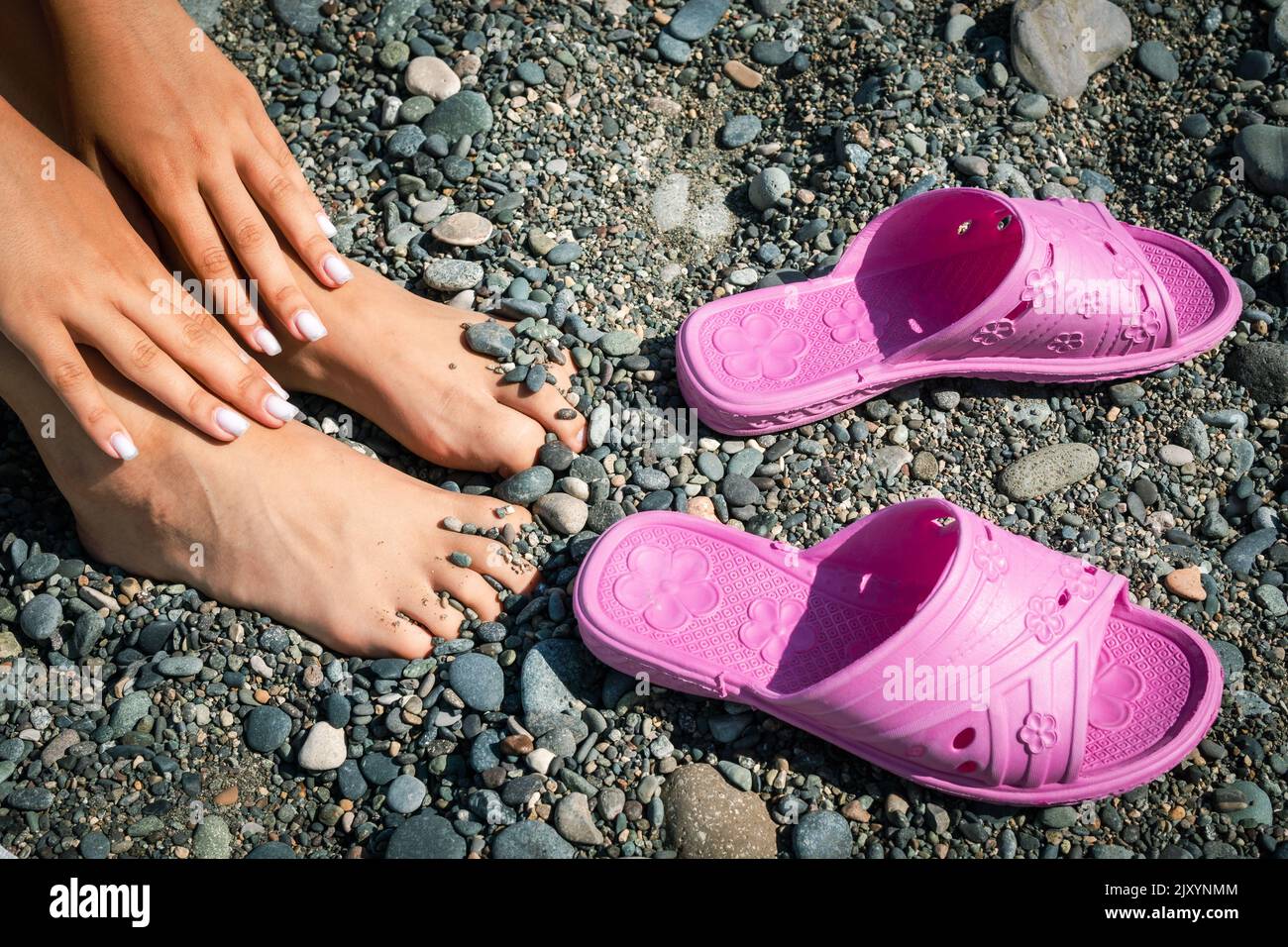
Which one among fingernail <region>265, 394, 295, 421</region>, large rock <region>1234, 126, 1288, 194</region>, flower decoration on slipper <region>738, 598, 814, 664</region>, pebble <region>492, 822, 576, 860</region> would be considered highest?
large rock <region>1234, 126, 1288, 194</region>

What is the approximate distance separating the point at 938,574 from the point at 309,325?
1494mm

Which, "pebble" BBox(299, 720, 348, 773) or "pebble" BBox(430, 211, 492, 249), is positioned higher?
"pebble" BBox(430, 211, 492, 249)

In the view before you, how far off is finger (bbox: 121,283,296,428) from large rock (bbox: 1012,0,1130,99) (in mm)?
2287

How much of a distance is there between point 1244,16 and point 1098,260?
4.26 feet

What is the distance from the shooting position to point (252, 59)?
10.2 ft

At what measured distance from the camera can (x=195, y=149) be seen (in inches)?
87.4

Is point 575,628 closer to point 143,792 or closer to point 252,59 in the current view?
point 143,792

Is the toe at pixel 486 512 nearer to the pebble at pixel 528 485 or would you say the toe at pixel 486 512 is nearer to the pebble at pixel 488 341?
the pebble at pixel 528 485

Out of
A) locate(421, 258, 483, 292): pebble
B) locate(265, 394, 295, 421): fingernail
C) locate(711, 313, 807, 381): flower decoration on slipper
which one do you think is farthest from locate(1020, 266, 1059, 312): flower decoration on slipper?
locate(265, 394, 295, 421): fingernail

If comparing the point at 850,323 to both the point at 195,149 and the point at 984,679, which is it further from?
the point at 195,149

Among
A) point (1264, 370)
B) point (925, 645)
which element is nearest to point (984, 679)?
point (925, 645)

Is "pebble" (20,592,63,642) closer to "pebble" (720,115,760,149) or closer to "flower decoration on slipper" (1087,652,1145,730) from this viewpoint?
"pebble" (720,115,760,149)

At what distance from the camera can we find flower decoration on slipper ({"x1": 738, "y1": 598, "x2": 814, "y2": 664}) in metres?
2.21
